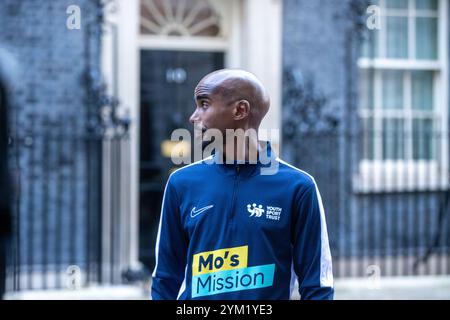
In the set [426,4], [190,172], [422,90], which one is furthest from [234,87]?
[426,4]

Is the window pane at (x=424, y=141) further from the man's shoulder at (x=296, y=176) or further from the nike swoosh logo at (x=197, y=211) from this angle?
the nike swoosh logo at (x=197, y=211)

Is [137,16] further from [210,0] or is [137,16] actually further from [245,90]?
[245,90]

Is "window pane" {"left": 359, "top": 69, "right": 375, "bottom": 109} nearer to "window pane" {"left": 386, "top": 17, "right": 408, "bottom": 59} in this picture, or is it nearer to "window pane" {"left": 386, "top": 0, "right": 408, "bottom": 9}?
"window pane" {"left": 386, "top": 17, "right": 408, "bottom": 59}

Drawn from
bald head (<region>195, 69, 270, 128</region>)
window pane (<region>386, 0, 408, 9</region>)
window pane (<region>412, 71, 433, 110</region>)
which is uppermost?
window pane (<region>386, 0, 408, 9</region>)

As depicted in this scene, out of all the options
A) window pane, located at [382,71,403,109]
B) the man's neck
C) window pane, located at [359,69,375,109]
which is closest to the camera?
the man's neck

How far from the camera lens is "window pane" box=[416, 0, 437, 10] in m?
9.84

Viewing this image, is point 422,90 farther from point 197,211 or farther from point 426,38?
point 197,211

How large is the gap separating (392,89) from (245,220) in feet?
24.3

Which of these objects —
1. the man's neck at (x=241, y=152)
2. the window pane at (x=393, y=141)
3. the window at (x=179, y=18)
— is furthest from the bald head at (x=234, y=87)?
the window pane at (x=393, y=141)

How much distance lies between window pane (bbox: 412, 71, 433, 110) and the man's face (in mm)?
7500

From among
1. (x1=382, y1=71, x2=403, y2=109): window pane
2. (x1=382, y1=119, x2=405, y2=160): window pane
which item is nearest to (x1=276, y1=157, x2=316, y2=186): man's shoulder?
(x1=382, y1=119, x2=405, y2=160): window pane

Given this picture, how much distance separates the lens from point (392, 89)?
984 cm

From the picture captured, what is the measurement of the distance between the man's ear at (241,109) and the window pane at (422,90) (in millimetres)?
7463

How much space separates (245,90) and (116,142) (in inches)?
220
